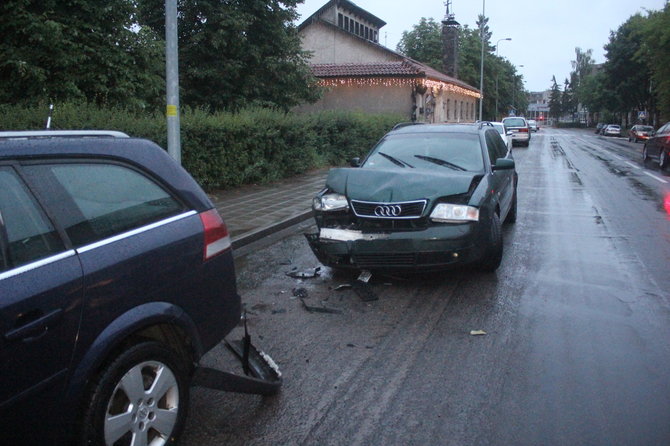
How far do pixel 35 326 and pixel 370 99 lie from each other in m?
29.7

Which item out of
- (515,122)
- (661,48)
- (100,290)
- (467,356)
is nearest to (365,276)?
(467,356)

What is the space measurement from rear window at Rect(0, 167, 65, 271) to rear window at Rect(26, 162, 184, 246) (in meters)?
0.09

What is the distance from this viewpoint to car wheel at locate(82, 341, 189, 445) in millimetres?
2662

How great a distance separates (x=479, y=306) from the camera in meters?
5.71

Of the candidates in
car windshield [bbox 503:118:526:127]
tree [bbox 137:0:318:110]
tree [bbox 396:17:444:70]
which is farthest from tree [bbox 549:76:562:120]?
tree [bbox 137:0:318:110]

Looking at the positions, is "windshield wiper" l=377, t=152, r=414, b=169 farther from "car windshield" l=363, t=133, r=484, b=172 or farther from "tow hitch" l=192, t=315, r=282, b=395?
"tow hitch" l=192, t=315, r=282, b=395

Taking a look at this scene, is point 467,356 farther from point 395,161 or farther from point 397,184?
point 395,161

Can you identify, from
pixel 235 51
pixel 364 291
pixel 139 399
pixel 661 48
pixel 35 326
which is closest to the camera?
pixel 35 326

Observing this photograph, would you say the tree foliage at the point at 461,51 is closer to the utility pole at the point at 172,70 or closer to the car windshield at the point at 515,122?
the car windshield at the point at 515,122

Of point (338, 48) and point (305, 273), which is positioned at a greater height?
point (338, 48)

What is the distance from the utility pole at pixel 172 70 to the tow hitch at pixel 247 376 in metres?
4.86

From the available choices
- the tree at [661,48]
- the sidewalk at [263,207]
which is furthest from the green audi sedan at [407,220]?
the tree at [661,48]

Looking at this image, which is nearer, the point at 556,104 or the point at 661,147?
the point at 661,147

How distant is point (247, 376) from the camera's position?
3672 millimetres
